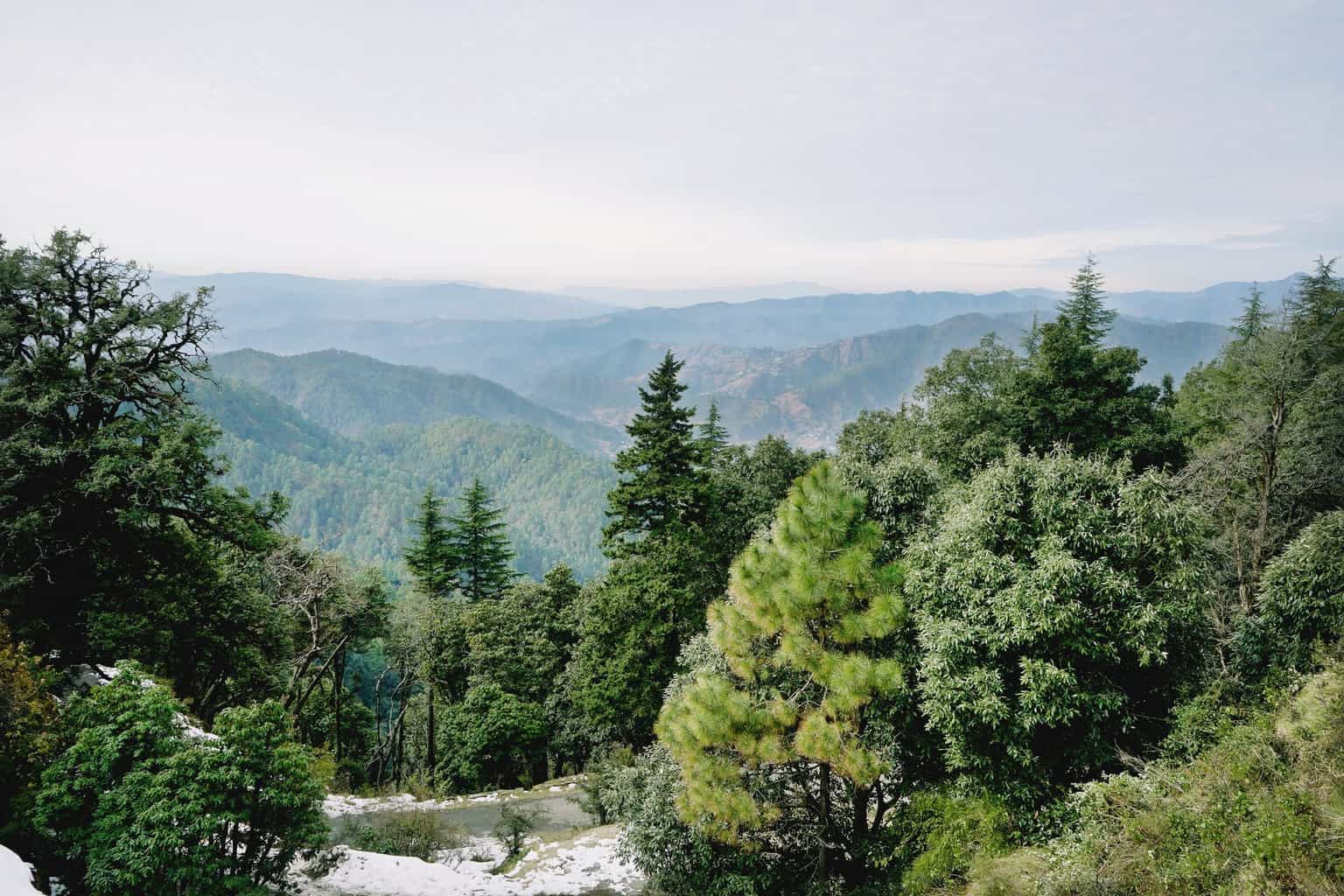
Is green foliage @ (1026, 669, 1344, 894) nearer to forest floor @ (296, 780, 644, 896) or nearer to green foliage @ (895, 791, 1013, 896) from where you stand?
green foliage @ (895, 791, 1013, 896)

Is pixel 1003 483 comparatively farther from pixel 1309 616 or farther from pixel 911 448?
pixel 911 448

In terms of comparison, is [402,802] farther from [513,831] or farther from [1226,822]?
[1226,822]

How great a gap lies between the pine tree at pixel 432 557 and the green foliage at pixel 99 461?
21.6 meters

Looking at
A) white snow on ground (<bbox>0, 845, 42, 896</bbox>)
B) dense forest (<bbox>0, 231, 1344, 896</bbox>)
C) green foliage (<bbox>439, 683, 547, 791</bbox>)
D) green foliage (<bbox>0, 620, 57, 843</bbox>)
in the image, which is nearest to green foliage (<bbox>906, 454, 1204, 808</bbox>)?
dense forest (<bbox>0, 231, 1344, 896</bbox>)

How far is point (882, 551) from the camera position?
Answer: 433 inches

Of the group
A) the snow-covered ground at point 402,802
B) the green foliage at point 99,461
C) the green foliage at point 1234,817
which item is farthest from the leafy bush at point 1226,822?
the snow-covered ground at point 402,802

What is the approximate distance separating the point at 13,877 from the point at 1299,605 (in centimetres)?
1439

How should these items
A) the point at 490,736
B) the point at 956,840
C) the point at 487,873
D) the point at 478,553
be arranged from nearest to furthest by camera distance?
1. the point at 956,840
2. the point at 487,873
3. the point at 490,736
4. the point at 478,553

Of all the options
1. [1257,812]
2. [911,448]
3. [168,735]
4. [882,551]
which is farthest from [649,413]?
[1257,812]

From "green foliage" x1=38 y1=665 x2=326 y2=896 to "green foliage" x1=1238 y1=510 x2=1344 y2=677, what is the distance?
12.9 metres

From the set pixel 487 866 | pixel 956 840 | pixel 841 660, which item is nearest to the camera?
pixel 956 840

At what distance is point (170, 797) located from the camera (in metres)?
7.35

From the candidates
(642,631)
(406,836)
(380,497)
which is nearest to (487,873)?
(406,836)

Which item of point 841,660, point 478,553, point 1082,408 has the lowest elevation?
point 478,553
